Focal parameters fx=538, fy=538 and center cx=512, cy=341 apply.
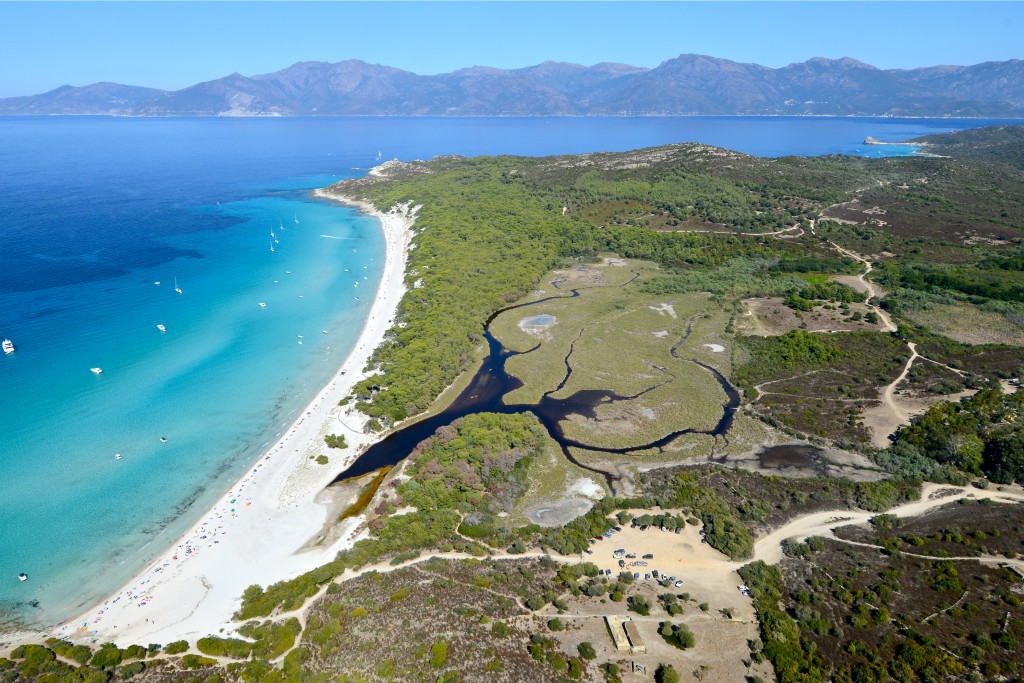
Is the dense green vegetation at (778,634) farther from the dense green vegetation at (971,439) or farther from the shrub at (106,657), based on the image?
the shrub at (106,657)

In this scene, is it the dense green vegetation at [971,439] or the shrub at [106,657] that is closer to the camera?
the shrub at [106,657]

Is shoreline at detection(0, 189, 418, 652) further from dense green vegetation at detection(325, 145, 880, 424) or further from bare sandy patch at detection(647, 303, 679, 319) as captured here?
bare sandy patch at detection(647, 303, 679, 319)

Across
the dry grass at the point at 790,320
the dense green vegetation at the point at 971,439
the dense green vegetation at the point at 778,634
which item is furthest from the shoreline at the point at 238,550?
the dry grass at the point at 790,320

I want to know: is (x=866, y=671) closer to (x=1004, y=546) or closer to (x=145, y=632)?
(x=1004, y=546)

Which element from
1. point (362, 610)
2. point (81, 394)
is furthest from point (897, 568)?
point (81, 394)

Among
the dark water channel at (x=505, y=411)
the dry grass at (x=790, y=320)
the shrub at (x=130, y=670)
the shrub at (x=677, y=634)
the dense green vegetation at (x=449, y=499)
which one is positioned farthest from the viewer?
the dry grass at (x=790, y=320)

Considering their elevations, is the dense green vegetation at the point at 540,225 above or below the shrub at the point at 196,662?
above
